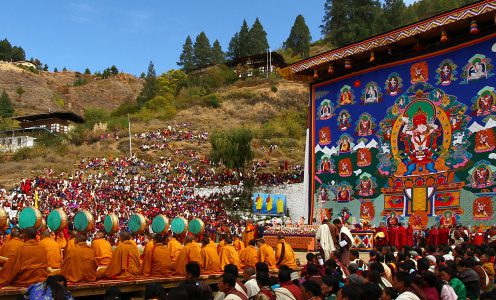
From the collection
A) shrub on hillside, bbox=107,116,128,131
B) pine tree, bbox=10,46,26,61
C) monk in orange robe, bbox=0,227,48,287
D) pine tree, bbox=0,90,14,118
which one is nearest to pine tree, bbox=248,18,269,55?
shrub on hillside, bbox=107,116,128,131

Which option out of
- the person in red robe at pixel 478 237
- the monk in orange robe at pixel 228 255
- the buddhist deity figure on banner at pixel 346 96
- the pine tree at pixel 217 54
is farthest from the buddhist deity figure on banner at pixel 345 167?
the pine tree at pixel 217 54

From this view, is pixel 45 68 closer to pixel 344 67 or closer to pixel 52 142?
pixel 52 142

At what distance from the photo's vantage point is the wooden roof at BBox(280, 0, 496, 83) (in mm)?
18750

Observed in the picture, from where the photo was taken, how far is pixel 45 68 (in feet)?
415

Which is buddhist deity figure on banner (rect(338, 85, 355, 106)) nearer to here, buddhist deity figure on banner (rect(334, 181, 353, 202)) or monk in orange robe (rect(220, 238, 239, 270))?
buddhist deity figure on banner (rect(334, 181, 353, 202))

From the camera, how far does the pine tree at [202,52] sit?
83062 millimetres

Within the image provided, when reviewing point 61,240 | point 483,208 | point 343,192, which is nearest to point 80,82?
point 343,192

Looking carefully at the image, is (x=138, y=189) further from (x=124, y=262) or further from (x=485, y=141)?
(x=124, y=262)

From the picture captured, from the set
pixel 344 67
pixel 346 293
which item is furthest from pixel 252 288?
pixel 344 67

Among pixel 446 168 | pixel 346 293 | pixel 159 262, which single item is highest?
pixel 446 168

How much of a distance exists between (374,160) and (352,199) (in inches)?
78.5

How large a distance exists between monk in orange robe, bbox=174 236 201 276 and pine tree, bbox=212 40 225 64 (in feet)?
241

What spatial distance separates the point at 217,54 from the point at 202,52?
8.58 ft

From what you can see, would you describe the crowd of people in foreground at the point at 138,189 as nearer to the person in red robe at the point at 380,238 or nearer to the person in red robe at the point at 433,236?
the person in red robe at the point at 380,238
